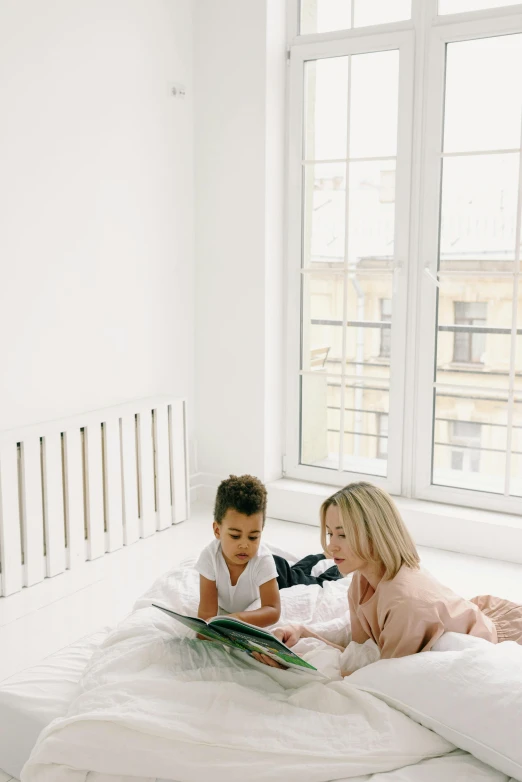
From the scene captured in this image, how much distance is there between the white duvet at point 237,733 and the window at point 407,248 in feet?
6.76

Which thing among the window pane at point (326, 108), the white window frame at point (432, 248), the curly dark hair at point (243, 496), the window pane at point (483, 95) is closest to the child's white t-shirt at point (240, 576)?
the curly dark hair at point (243, 496)

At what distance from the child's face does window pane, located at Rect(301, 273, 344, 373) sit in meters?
1.95

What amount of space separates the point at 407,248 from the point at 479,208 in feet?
Result: 1.20

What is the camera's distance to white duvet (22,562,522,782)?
1534 mm

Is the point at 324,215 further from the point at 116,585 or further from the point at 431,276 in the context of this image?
the point at 116,585

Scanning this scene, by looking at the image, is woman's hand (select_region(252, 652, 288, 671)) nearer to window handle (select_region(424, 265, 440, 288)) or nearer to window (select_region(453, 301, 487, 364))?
window (select_region(453, 301, 487, 364))

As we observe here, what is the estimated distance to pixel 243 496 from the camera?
2066 millimetres

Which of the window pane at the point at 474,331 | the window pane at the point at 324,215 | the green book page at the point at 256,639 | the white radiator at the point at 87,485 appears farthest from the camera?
the window pane at the point at 324,215

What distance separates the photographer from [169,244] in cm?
399

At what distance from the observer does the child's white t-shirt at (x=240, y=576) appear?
2.16 meters

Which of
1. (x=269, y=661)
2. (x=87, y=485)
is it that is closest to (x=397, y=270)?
(x=87, y=485)

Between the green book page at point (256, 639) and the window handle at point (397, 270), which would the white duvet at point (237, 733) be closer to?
the green book page at point (256, 639)

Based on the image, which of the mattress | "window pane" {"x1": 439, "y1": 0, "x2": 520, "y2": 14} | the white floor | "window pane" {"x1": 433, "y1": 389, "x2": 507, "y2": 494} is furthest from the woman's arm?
"window pane" {"x1": 439, "y1": 0, "x2": 520, "y2": 14}

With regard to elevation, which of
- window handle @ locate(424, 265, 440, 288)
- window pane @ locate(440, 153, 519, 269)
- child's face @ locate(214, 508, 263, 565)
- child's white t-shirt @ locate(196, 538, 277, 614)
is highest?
window pane @ locate(440, 153, 519, 269)
